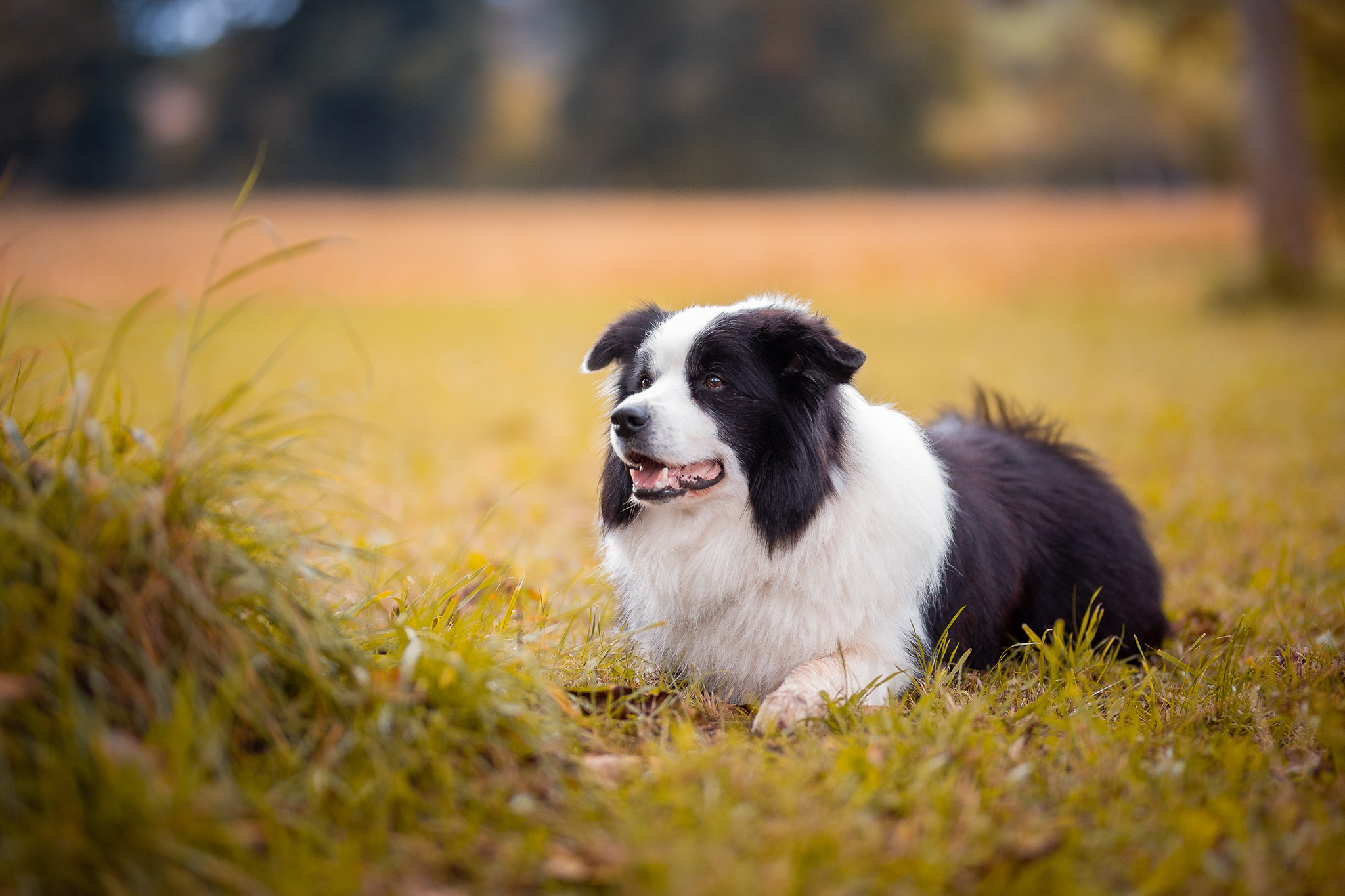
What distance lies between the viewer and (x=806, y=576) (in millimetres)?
2904

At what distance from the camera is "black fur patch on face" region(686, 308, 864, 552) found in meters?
2.89

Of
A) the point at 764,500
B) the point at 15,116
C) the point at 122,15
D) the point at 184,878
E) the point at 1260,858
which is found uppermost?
the point at 122,15

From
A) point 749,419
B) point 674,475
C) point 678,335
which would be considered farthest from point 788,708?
point 678,335

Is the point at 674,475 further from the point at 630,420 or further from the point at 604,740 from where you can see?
the point at 604,740

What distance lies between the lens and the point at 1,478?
213 centimetres

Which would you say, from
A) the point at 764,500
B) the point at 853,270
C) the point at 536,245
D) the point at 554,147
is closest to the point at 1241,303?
the point at 853,270

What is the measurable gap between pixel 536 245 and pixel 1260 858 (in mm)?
22791

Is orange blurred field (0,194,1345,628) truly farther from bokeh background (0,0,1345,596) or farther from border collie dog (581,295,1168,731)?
border collie dog (581,295,1168,731)

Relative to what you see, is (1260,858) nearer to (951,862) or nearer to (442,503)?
(951,862)

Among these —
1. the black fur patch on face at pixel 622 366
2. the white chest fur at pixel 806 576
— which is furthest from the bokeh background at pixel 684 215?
the white chest fur at pixel 806 576

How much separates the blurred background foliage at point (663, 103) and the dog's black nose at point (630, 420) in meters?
41.2

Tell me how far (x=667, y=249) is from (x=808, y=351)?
20.0m

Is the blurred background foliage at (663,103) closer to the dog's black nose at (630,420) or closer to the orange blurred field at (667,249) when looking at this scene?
the orange blurred field at (667,249)

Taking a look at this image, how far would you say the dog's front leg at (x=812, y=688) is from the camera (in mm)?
2584
